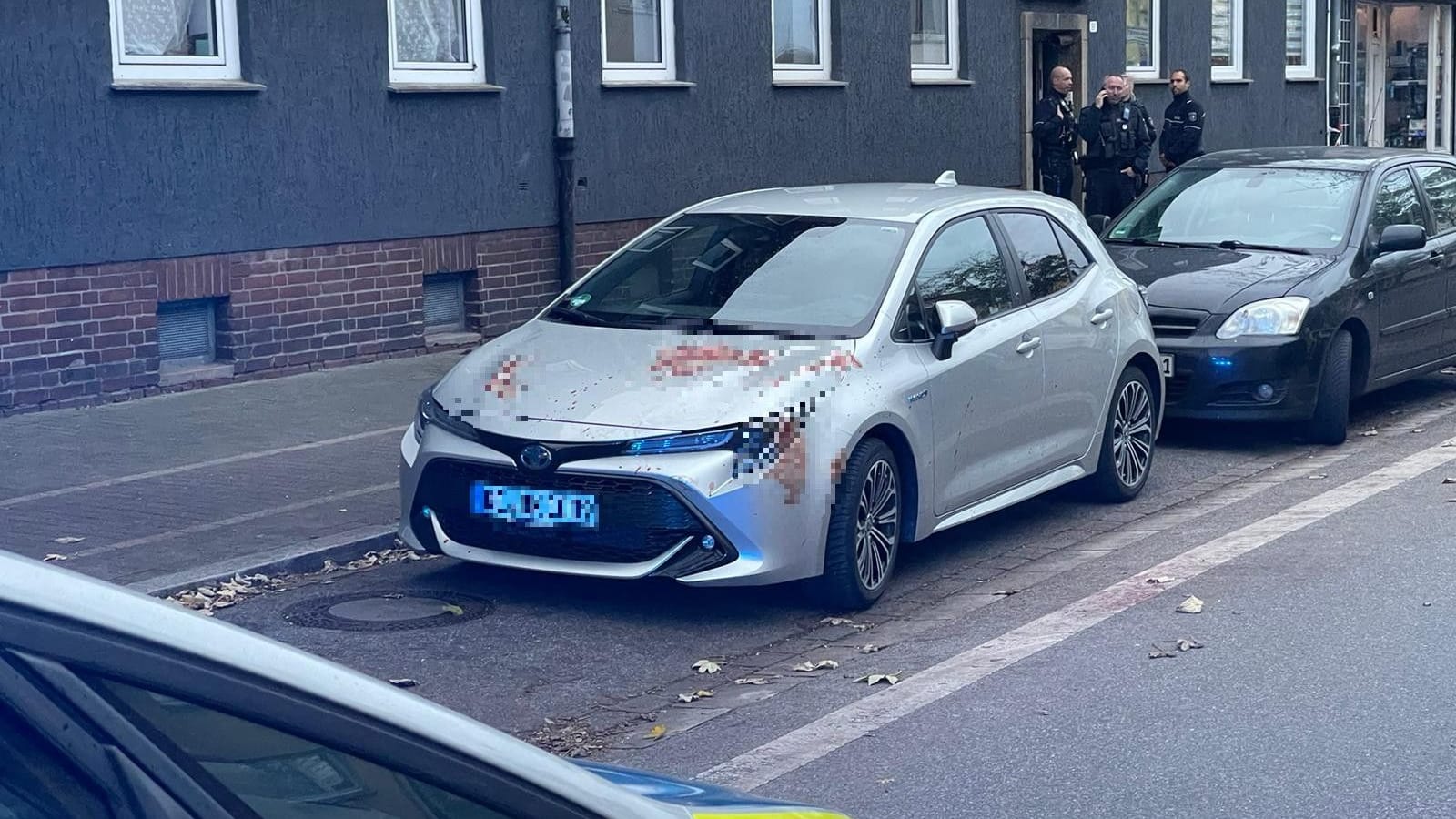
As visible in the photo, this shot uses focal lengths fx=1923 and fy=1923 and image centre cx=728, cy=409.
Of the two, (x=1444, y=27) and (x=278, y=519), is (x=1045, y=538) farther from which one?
(x=1444, y=27)

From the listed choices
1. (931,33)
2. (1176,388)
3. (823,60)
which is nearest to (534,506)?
(1176,388)

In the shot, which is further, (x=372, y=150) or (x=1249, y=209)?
(x=372, y=150)

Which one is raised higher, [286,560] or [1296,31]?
[1296,31]

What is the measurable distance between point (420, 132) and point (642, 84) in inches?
101

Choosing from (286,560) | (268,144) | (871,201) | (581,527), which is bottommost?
(286,560)

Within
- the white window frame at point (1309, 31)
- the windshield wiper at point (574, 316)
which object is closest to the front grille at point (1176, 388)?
the windshield wiper at point (574, 316)

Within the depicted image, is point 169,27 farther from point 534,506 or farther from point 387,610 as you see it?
point 534,506

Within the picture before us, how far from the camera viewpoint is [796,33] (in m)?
18.1

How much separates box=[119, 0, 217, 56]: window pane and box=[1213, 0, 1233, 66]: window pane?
1651cm

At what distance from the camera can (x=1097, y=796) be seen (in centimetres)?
498

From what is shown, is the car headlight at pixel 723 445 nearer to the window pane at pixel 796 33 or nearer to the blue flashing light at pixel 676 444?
the blue flashing light at pixel 676 444

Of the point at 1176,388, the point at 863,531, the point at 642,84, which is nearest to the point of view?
the point at 863,531

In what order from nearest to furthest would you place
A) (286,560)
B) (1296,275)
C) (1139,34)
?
(286,560) < (1296,275) < (1139,34)

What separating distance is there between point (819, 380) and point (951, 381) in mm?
803
